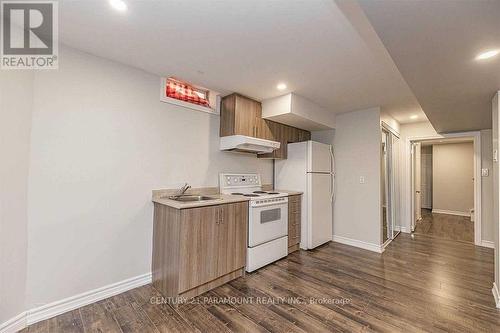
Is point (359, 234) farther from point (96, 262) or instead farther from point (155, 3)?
point (155, 3)

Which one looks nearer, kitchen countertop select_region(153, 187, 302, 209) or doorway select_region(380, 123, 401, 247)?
kitchen countertop select_region(153, 187, 302, 209)

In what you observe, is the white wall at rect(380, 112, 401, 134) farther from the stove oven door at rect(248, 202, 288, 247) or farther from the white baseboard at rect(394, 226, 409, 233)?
the stove oven door at rect(248, 202, 288, 247)

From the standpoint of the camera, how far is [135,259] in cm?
241

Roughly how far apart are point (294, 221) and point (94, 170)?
278 cm

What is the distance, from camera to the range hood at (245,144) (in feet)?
9.72

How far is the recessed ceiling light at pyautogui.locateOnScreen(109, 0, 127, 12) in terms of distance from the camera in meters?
1.46

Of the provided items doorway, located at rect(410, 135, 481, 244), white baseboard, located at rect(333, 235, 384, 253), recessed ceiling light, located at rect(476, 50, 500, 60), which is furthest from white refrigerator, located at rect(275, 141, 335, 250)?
doorway, located at rect(410, 135, 481, 244)

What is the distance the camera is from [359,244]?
12.3 ft

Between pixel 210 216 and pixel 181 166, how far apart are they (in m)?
0.86

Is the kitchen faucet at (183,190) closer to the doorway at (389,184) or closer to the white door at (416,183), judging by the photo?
the doorway at (389,184)

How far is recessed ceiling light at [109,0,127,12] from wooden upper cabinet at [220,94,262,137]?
5.58 feet

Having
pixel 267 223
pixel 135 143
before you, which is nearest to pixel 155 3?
pixel 135 143

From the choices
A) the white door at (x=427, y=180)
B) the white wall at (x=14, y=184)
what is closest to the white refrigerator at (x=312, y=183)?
the white wall at (x=14, y=184)

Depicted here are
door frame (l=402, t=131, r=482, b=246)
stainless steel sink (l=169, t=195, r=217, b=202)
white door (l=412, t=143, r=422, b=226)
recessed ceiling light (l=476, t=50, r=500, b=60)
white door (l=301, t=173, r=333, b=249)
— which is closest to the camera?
recessed ceiling light (l=476, t=50, r=500, b=60)
